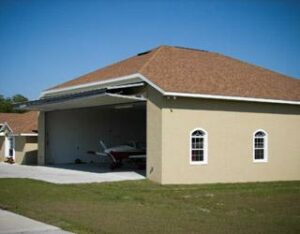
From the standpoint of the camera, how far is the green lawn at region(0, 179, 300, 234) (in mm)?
11273

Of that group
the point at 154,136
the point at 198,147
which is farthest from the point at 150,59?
the point at 198,147

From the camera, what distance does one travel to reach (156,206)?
14805 millimetres

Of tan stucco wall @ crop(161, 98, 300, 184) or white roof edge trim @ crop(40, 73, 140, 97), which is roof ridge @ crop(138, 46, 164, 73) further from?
tan stucco wall @ crop(161, 98, 300, 184)

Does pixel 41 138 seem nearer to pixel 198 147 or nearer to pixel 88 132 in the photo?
pixel 88 132

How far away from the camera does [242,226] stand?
11.5 m

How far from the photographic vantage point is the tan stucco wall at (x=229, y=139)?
71.4 feet

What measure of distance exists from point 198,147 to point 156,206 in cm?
820

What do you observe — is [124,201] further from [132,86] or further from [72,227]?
[132,86]

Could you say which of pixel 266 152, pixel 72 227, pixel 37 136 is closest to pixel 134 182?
pixel 266 152

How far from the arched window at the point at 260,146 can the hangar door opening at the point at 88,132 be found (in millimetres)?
8421

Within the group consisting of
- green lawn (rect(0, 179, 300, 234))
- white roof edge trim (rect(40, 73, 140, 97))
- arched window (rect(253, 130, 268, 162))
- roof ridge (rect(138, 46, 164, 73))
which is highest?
roof ridge (rect(138, 46, 164, 73))

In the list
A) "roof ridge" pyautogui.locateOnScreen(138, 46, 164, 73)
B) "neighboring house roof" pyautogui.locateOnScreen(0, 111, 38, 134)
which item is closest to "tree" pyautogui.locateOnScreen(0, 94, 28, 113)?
"neighboring house roof" pyautogui.locateOnScreen(0, 111, 38, 134)

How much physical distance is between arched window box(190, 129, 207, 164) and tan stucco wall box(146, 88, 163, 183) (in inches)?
66.5

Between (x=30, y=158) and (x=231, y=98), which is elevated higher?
(x=231, y=98)
